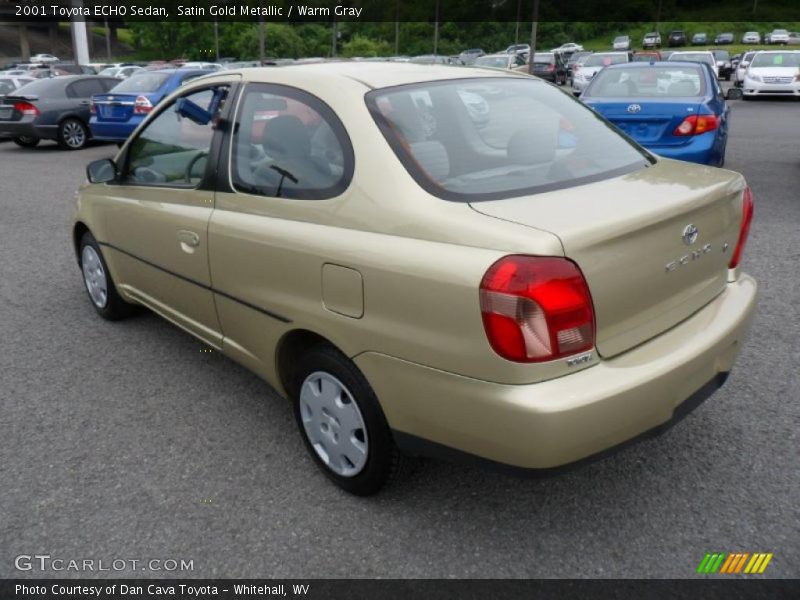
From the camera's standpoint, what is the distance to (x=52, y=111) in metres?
14.6

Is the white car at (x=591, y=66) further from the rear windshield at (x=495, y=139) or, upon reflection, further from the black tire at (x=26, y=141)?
the rear windshield at (x=495, y=139)

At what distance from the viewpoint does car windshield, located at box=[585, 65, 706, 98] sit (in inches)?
321

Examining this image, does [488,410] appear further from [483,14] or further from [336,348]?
[483,14]

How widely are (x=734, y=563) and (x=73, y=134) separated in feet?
50.3

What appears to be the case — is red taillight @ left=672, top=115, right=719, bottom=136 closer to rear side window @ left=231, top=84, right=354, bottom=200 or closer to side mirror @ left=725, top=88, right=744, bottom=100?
side mirror @ left=725, top=88, right=744, bottom=100

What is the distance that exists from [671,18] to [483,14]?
86.8 feet

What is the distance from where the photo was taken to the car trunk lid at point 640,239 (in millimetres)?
2295

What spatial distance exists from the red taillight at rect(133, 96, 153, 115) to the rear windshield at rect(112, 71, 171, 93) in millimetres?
373

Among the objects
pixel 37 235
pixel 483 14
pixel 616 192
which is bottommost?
pixel 37 235

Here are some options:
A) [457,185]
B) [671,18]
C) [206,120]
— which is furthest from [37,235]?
[671,18]

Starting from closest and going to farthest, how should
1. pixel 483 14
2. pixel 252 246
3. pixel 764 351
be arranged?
1. pixel 252 246
2. pixel 764 351
3. pixel 483 14

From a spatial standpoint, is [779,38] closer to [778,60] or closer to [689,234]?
[778,60]

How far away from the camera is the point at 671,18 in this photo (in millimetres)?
94562

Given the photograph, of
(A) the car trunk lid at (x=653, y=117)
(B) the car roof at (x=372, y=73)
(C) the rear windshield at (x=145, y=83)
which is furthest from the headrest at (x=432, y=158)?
(C) the rear windshield at (x=145, y=83)
